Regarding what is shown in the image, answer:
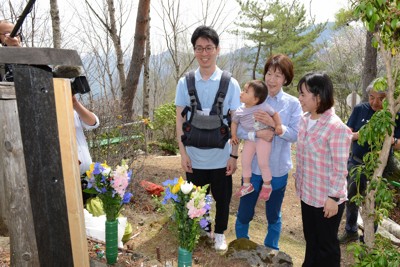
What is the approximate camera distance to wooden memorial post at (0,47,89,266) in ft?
4.70

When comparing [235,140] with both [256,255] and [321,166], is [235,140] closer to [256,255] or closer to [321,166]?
[321,166]

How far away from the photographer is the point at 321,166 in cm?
243

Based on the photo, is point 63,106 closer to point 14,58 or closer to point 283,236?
point 14,58

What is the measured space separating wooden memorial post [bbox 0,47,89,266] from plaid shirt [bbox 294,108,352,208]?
1.62 meters

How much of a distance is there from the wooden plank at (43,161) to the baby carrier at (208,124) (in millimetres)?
1422

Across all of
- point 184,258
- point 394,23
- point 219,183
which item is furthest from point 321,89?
point 184,258

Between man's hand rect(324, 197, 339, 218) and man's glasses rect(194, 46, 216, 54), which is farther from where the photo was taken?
man's glasses rect(194, 46, 216, 54)

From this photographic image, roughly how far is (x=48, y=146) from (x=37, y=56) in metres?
0.39

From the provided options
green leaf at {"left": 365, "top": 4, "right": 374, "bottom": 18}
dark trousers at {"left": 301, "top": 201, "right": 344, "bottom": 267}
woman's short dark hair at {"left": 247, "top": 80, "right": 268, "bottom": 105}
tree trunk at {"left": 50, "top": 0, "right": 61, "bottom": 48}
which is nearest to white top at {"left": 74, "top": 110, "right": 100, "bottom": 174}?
woman's short dark hair at {"left": 247, "top": 80, "right": 268, "bottom": 105}

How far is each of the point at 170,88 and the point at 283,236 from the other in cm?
2713

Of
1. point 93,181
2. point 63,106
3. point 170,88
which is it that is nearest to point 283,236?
point 93,181

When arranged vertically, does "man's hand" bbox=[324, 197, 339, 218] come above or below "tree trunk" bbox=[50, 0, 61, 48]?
below

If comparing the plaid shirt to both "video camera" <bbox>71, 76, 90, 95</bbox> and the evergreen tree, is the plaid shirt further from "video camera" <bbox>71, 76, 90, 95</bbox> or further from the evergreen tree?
the evergreen tree

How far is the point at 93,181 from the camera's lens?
2.43 m
